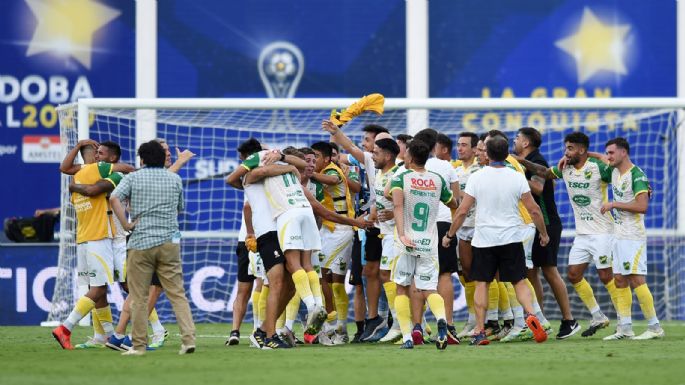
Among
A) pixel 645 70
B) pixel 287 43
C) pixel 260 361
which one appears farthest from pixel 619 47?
pixel 260 361

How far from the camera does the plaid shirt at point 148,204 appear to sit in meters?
12.3

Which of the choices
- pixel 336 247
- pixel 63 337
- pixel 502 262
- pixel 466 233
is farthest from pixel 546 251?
pixel 63 337

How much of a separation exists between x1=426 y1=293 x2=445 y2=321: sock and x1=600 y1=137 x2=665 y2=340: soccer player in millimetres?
2254

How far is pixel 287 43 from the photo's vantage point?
22.8 meters

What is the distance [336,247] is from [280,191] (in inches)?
63.6

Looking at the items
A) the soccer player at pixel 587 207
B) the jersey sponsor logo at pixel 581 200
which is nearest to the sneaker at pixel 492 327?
the soccer player at pixel 587 207

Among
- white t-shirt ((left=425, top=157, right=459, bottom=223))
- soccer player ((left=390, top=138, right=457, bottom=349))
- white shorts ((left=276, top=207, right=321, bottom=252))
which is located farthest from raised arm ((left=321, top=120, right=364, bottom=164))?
soccer player ((left=390, top=138, right=457, bottom=349))

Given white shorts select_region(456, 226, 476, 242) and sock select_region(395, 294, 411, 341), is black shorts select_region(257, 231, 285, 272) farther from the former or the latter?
white shorts select_region(456, 226, 476, 242)

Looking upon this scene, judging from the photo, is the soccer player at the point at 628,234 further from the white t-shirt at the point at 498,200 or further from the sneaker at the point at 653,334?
the white t-shirt at the point at 498,200

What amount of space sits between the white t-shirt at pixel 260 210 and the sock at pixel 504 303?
2897mm

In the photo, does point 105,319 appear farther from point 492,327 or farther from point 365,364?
point 492,327

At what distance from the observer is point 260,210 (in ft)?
44.3

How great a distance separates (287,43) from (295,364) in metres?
12.1

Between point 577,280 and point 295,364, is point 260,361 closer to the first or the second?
point 295,364
